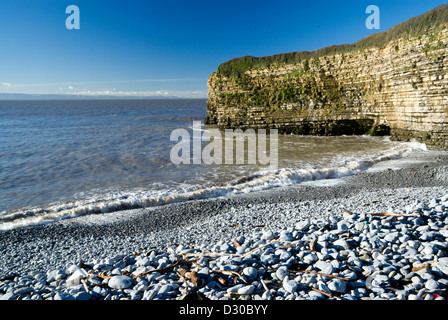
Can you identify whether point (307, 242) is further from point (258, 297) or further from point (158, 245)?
point (158, 245)

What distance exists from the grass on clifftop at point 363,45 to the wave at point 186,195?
8.54 metres

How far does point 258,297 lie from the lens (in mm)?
3324

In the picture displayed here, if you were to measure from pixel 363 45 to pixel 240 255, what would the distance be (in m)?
23.9

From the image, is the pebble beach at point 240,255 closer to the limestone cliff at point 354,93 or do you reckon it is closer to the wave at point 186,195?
the wave at point 186,195

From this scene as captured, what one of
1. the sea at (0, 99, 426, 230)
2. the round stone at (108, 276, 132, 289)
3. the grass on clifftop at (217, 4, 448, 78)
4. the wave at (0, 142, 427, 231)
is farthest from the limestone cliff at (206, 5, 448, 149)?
the round stone at (108, 276, 132, 289)

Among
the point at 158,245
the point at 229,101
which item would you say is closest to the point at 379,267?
the point at 158,245

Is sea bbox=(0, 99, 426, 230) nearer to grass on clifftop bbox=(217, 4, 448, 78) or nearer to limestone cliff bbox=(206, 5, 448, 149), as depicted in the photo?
limestone cliff bbox=(206, 5, 448, 149)

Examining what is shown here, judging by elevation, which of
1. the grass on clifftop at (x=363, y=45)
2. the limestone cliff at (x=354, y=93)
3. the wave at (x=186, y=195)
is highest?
the grass on clifftop at (x=363, y=45)

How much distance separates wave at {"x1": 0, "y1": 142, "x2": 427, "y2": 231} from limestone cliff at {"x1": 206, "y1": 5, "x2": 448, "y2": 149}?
4.77m

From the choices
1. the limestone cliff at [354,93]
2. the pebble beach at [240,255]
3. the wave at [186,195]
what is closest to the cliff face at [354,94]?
the limestone cliff at [354,93]

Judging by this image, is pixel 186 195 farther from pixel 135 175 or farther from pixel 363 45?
pixel 363 45

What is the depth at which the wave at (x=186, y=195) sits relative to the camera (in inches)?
335

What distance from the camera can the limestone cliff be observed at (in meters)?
15.4

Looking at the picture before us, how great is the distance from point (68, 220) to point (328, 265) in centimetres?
766
